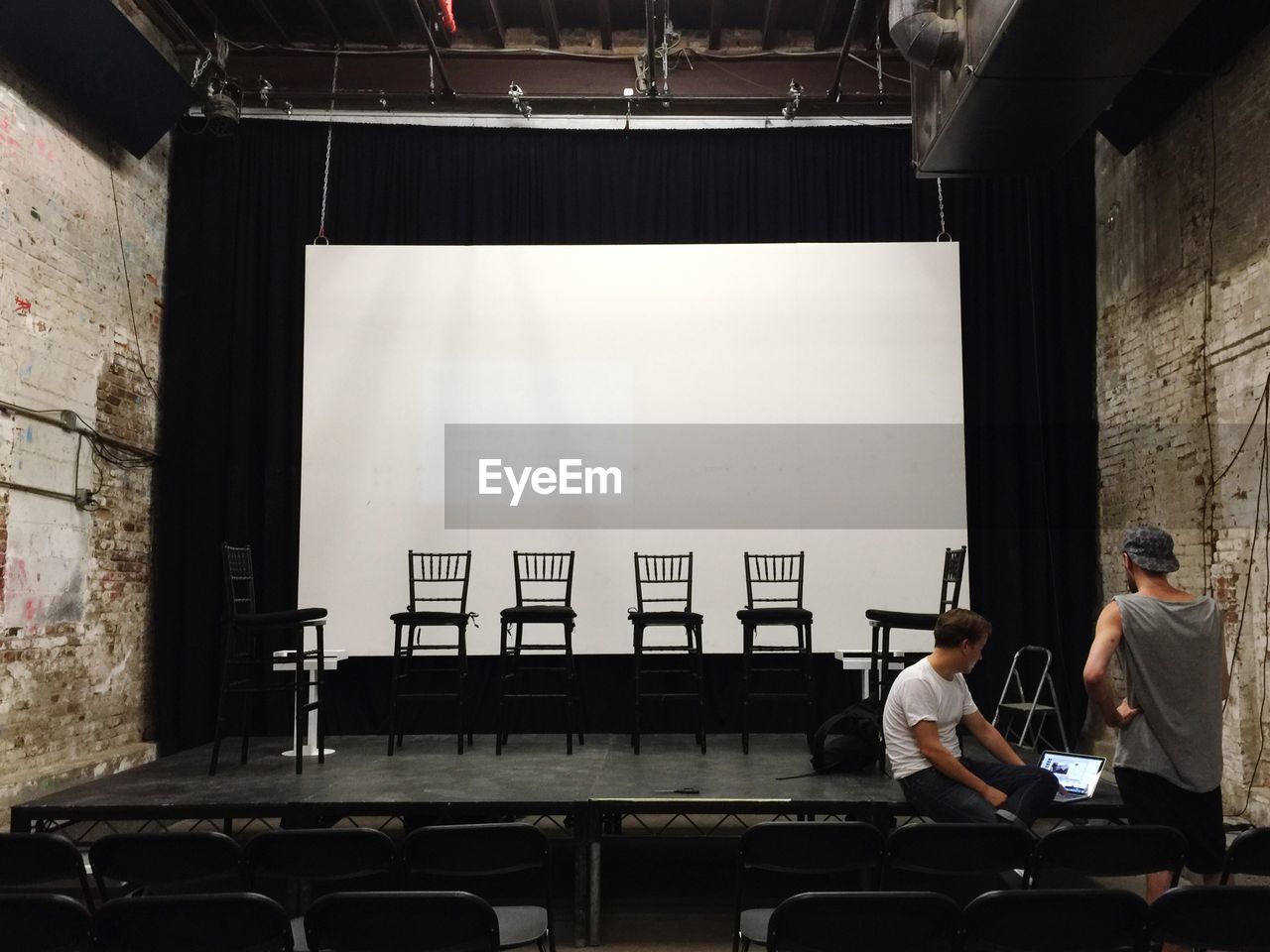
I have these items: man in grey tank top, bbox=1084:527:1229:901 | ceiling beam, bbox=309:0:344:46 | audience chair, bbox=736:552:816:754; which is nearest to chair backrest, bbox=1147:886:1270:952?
man in grey tank top, bbox=1084:527:1229:901

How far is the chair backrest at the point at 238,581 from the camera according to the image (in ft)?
15.8

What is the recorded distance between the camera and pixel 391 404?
21.4 feet

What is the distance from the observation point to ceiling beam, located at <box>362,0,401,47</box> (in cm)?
650

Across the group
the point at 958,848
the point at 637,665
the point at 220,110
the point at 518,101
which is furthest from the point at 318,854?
the point at 518,101

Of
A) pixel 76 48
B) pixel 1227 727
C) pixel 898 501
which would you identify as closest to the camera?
pixel 1227 727

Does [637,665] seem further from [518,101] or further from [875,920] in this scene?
[518,101]

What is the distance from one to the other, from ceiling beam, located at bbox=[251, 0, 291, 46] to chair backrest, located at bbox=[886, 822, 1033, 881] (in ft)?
20.7

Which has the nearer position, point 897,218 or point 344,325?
point 344,325

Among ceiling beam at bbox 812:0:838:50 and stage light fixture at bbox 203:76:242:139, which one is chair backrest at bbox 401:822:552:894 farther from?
ceiling beam at bbox 812:0:838:50

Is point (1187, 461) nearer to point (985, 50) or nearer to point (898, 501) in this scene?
point (898, 501)

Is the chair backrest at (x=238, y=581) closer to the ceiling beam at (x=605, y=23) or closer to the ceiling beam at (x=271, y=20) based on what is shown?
the ceiling beam at (x=271, y=20)

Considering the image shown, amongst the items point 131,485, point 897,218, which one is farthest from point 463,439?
point 897,218

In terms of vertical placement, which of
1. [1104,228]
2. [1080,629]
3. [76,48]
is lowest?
[1080,629]

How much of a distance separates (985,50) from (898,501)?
8.96ft
